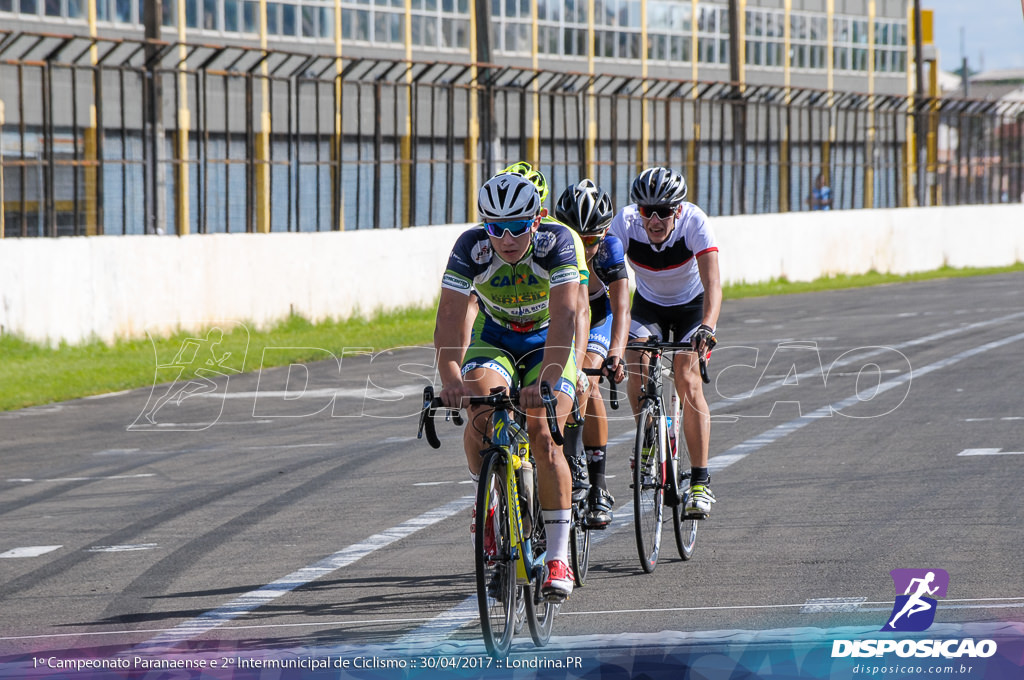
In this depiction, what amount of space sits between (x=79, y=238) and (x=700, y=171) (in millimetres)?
20695

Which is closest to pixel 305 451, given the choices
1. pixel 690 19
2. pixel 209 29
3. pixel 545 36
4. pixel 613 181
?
pixel 613 181

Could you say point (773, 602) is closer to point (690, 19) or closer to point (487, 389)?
point (487, 389)

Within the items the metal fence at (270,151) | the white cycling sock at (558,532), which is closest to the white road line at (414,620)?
the white cycling sock at (558,532)

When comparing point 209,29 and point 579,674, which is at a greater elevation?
point 209,29

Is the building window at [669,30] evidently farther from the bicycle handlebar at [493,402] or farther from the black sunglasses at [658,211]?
the bicycle handlebar at [493,402]

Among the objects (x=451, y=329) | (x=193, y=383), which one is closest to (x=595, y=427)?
(x=451, y=329)

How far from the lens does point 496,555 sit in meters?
6.00

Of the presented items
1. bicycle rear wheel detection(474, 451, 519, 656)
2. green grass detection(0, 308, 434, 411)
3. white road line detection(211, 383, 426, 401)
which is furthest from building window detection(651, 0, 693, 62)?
bicycle rear wheel detection(474, 451, 519, 656)

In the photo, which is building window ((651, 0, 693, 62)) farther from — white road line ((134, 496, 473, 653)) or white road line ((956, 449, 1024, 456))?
white road line ((134, 496, 473, 653))

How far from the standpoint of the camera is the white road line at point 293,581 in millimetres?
6516

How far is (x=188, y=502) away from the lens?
9.90m

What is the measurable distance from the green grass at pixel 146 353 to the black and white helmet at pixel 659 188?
8.52 meters

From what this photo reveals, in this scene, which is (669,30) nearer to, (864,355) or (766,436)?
(864,355)

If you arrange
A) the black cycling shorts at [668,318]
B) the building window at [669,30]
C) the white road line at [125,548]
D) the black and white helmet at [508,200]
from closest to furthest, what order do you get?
the black and white helmet at [508,200], the white road line at [125,548], the black cycling shorts at [668,318], the building window at [669,30]
